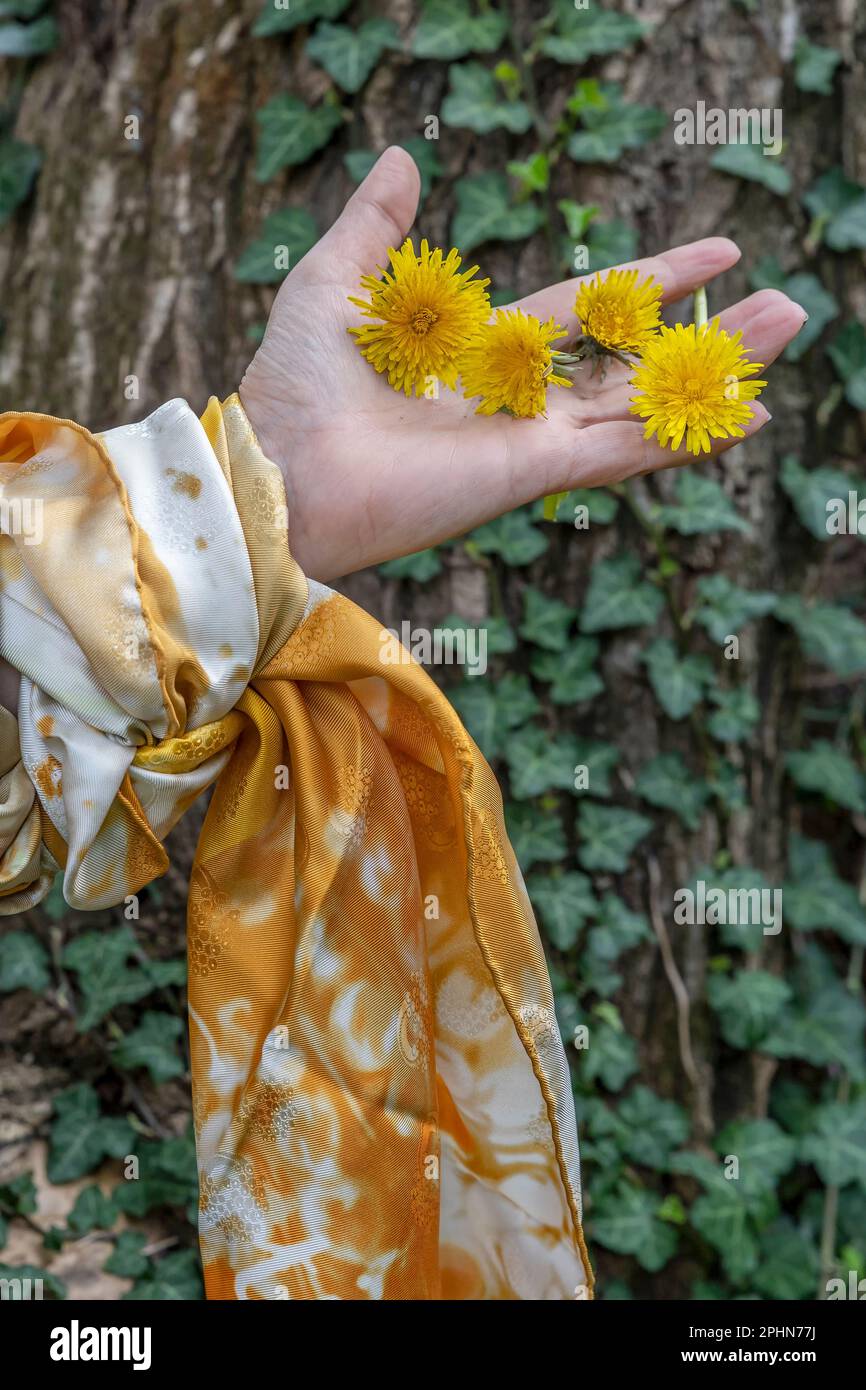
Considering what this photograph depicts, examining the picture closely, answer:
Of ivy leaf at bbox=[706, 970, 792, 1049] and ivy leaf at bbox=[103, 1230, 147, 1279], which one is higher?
ivy leaf at bbox=[706, 970, 792, 1049]

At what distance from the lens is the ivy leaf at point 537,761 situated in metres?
1.50

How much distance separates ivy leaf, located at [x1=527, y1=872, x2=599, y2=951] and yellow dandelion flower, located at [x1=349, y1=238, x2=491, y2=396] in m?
0.82

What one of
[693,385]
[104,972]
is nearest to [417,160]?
[693,385]

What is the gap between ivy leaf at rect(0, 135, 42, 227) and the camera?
5.13ft

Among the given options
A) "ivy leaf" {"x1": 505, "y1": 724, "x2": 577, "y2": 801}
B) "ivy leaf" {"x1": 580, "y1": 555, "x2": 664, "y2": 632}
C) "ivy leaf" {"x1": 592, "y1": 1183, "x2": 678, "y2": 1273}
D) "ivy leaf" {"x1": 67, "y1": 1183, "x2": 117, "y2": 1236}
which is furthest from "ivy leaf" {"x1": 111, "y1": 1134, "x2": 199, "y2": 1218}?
"ivy leaf" {"x1": 580, "y1": 555, "x2": 664, "y2": 632}

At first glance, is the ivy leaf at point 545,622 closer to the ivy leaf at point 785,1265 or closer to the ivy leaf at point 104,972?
the ivy leaf at point 104,972

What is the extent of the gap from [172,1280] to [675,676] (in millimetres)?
1071

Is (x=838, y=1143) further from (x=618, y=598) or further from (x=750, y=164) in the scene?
(x=750, y=164)

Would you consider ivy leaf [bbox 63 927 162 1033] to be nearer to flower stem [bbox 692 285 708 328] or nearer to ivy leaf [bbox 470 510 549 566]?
ivy leaf [bbox 470 510 549 566]

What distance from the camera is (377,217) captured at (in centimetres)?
95

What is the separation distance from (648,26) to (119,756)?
121cm

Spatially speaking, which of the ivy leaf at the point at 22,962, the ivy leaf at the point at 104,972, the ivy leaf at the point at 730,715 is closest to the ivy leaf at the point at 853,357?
the ivy leaf at the point at 730,715

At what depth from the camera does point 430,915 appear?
0.93 metres
